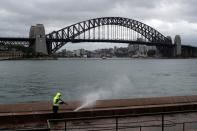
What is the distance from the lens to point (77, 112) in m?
15.3

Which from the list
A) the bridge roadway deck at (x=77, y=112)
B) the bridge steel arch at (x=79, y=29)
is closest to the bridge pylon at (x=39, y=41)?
the bridge steel arch at (x=79, y=29)

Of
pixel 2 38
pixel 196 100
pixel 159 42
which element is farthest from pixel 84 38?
pixel 196 100

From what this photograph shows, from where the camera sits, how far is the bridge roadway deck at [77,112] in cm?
1457

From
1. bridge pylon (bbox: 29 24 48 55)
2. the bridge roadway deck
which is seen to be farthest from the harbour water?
bridge pylon (bbox: 29 24 48 55)

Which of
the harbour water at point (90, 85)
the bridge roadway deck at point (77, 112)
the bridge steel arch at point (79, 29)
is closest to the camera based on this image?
the bridge roadway deck at point (77, 112)

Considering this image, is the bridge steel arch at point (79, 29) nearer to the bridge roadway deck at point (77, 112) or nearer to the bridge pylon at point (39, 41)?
the bridge pylon at point (39, 41)

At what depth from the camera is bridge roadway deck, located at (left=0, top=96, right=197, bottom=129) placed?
47.8ft

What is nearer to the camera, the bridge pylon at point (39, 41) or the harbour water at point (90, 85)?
the harbour water at point (90, 85)

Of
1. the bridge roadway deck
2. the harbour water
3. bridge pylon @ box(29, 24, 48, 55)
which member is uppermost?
bridge pylon @ box(29, 24, 48, 55)

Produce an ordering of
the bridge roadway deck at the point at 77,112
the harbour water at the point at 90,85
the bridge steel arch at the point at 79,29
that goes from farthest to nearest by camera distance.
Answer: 1. the bridge steel arch at the point at 79,29
2. the harbour water at the point at 90,85
3. the bridge roadway deck at the point at 77,112

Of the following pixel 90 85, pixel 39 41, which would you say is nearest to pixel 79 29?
pixel 39 41

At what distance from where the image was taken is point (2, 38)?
15412 cm

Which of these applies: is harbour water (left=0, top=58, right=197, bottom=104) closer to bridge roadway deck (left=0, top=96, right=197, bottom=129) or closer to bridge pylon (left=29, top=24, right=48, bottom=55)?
bridge roadway deck (left=0, top=96, right=197, bottom=129)

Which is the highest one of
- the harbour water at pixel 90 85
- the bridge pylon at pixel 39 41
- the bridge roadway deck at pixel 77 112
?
the bridge pylon at pixel 39 41
